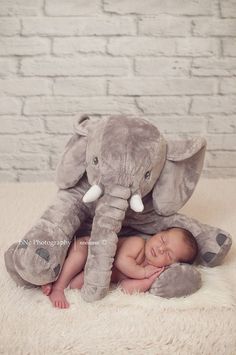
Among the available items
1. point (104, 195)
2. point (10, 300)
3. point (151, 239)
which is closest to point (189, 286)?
point (151, 239)

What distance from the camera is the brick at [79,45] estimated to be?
6.24ft

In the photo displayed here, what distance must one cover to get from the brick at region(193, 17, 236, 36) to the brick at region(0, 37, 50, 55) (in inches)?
21.2

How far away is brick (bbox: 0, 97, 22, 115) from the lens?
197 cm

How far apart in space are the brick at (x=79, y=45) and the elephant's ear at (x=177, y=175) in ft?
2.53

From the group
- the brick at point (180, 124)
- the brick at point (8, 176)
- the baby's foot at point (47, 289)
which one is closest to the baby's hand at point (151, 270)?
the baby's foot at point (47, 289)

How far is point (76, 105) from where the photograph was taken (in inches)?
78.2

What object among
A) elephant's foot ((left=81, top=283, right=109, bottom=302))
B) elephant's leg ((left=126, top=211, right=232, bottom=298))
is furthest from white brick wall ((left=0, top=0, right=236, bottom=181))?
elephant's foot ((left=81, top=283, right=109, bottom=302))

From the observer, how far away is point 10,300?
44.9 inches

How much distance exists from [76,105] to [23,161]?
0.30 meters

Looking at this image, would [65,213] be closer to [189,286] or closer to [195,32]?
[189,286]

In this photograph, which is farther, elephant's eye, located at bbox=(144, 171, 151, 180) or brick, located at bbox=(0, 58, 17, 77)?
brick, located at bbox=(0, 58, 17, 77)

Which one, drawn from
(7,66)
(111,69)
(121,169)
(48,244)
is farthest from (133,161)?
(7,66)

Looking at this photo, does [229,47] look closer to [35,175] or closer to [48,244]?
[35,175]

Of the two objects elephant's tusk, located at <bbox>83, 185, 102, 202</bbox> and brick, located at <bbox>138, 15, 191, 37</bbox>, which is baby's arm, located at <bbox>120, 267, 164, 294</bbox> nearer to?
elephant's tusk, located at <bbox>83, 185, 102, 202</bbox>
